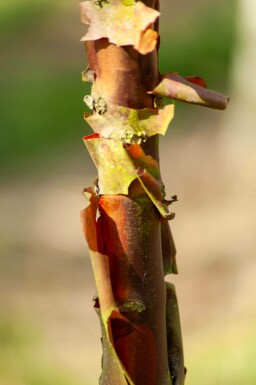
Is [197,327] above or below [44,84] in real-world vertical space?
below

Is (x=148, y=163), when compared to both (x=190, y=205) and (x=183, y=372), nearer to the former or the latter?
(x=183, y=372)

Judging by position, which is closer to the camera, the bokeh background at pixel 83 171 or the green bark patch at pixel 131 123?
the green bark patch at pixel 131 123

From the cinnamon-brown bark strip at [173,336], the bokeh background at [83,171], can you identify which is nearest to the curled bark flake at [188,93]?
the cinnamon-brown bark strip at [173,336]

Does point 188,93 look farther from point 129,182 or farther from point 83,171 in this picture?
point 83,171

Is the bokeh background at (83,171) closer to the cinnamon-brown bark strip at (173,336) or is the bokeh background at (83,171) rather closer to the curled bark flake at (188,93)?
the cinnamon-brown bark strip at (173,336)

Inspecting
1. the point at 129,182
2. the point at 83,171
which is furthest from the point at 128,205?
the point at 83,171

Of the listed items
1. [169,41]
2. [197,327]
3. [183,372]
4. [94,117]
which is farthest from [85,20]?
[169,41]
